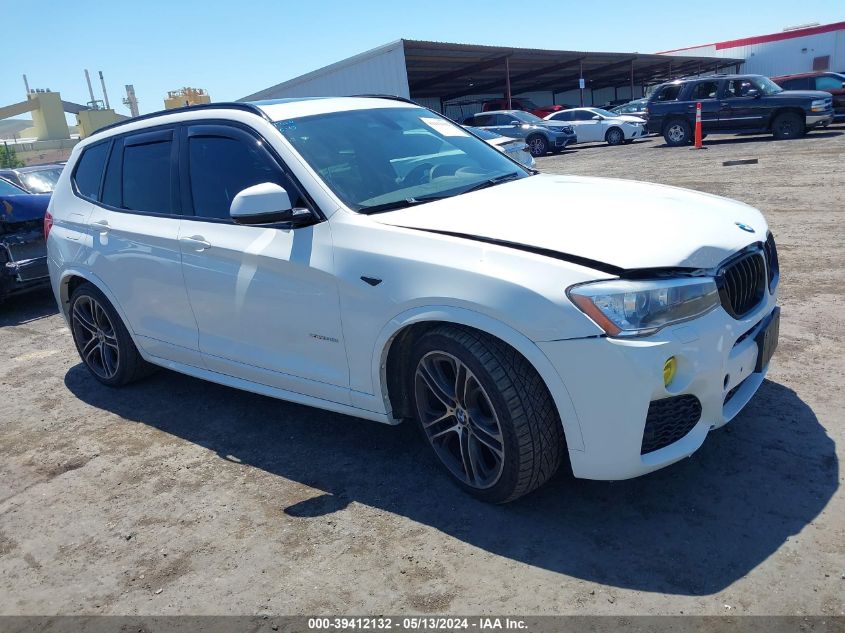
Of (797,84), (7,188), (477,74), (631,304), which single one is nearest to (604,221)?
(631,304)

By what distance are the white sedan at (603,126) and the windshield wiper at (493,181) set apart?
22485 millimetres

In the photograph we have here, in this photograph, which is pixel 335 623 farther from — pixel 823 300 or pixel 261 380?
pixel 823 300

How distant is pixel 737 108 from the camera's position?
62.8 ft

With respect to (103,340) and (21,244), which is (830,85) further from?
(103,340)

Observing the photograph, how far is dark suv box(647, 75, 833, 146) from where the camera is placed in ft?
60.3

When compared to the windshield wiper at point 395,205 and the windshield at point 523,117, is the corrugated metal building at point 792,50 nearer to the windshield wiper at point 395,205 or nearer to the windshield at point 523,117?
the windshield at point 523,117

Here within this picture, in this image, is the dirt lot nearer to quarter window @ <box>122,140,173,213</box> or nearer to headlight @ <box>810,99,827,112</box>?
quarter window @ <box>122,140,173,213</box>

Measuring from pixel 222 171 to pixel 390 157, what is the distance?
0.95 meters

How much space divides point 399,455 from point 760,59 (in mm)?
58414

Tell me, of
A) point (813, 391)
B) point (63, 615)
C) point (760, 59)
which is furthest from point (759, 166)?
point (760, 59)

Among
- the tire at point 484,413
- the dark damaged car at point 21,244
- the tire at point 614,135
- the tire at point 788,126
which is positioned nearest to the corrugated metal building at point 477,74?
the tire at point 614,135

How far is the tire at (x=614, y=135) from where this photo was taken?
25.3 meters

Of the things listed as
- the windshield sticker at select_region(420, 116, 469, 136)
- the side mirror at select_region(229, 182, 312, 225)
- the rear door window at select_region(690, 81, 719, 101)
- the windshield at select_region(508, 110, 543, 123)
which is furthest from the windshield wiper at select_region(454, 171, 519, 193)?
the windshield at select_region(508, 110, 543, 123)

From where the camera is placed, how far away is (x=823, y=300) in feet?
17.3
